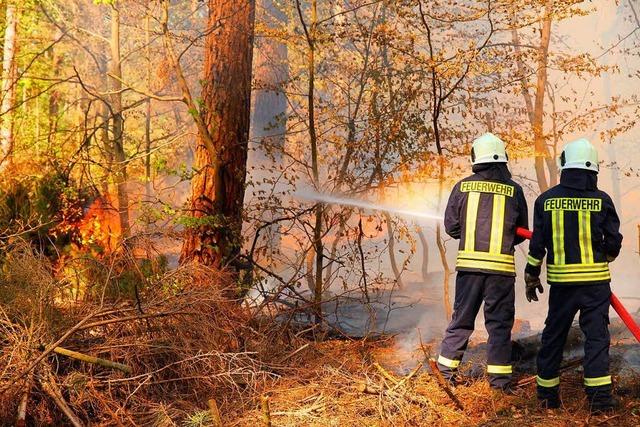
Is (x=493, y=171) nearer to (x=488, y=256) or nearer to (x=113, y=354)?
(x=488, y=256)

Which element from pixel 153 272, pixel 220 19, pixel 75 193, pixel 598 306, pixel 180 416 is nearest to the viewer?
pixel 180 416

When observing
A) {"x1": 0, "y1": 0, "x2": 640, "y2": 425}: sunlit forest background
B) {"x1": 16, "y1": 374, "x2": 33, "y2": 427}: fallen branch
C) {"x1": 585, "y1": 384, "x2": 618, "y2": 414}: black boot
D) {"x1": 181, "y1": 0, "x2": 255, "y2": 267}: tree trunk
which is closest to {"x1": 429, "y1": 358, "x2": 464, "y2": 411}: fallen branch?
{"x1": 0, "y1": 0, "x2": 640, "y2": 425}: sunlit forest background

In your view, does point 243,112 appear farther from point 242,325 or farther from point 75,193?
point 242,325

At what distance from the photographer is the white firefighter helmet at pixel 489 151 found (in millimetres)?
5867

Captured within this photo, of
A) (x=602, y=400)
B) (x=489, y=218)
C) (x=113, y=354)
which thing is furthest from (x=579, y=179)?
(x=113, y=354)

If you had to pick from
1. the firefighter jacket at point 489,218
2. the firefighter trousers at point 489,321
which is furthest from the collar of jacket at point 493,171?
the firefighter trousers at point 489,321

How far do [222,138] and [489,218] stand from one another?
12.5 feet

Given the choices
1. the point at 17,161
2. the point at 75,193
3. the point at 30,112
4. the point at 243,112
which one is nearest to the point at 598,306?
the point at 243,112

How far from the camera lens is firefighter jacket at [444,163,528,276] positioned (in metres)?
5.78

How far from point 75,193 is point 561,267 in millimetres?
6440

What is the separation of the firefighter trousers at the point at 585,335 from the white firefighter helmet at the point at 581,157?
0.92 m

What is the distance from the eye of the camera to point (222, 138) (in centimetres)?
848

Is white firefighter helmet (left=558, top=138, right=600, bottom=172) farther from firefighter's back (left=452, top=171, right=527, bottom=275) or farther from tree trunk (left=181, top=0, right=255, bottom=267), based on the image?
tree trunk (left=181, top=0, right=255, bottom=267)

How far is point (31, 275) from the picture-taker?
559 centimetres
